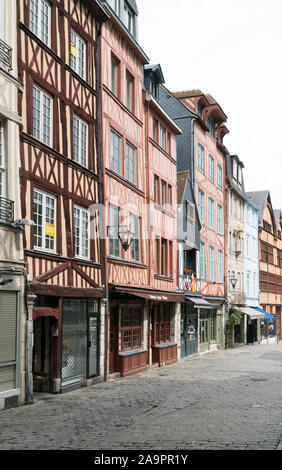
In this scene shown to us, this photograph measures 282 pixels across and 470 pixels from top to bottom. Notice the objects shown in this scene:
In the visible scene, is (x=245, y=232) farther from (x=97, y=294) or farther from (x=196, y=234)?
(x=97, y=294)

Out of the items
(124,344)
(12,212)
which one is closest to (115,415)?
(12,212)

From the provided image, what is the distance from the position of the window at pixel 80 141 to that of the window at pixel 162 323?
770 centimetres

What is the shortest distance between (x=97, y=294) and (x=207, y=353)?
568 inches

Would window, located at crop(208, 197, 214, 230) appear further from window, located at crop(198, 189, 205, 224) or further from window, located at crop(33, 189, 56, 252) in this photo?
window, located at crop(33, 189, 56, 252)

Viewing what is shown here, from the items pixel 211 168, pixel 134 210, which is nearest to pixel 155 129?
pixel 134 210

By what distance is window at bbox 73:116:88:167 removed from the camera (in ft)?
49.7

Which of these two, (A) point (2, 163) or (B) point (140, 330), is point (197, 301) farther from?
(A) point (2, 163)

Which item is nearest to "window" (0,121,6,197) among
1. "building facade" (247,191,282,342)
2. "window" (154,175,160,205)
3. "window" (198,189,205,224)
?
"window" (154,175,160,205)

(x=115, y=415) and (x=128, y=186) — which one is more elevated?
(x=128, y=186)

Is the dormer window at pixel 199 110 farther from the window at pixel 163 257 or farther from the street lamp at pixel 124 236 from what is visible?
the street lamp at pixel 124 236

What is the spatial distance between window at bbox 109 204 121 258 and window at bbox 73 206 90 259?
155 cm

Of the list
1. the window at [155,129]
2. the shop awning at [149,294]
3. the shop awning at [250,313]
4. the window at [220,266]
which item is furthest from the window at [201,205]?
the shop awning at [250,313]

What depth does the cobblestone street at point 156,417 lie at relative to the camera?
801 centimetres

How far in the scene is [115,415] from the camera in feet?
34.5
